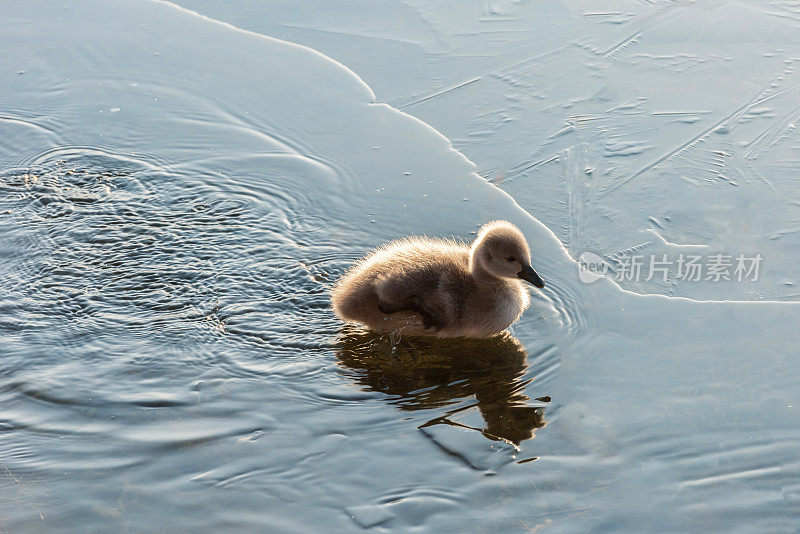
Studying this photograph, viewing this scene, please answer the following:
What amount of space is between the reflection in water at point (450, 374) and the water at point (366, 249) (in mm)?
17

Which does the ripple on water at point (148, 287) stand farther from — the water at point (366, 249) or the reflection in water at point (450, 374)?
the reflection in water at point (450, 374)

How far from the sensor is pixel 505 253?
3752 mm

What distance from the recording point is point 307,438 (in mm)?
3029

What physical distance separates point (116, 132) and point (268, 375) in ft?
8.87

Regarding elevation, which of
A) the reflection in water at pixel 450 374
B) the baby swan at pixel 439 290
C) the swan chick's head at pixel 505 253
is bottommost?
the reflection in water at pixel 450 374

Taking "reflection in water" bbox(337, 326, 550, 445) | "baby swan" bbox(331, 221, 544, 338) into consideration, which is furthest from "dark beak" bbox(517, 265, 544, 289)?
"reflection in water" bbox(337, 326, 550, 445)

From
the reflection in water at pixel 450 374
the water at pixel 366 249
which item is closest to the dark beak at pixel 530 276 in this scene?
the water at pixel 366 249

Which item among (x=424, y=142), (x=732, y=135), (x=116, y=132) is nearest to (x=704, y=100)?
(x=732, y=135)

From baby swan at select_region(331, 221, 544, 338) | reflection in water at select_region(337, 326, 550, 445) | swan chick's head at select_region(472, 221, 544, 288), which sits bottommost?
reflection in water at select_region(337, 326, 550, 445)
